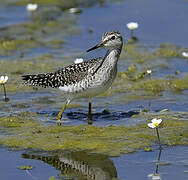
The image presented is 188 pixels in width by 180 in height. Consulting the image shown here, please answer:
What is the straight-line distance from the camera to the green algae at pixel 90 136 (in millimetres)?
8836

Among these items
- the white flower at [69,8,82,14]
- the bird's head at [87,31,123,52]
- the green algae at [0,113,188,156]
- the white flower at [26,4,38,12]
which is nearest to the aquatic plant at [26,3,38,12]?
the white flower at [26,4,38,12]

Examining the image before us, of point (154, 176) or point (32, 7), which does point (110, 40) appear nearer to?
point (154, 176)

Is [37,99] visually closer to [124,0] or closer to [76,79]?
[76,79]

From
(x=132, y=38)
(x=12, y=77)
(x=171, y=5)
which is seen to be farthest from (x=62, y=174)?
(x=171, y=5)

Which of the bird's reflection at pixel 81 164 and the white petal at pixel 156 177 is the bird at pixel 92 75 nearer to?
the bird's reflection at pixel 81 164

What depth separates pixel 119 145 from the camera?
8.86 metres

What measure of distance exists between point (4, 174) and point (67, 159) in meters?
1.02

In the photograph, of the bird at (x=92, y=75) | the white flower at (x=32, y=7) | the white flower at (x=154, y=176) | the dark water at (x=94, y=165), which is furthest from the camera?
the white flower at (x=32, y=7)

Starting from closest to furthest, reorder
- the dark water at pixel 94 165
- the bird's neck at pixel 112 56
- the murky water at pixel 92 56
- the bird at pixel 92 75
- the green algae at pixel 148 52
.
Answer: the dark water at pixel 94 165 → the murky water at pixel 92 56 → the bird at pixel 92 75 → the bird's neck at pixel 112 56 → the green algae at pixel 148 52

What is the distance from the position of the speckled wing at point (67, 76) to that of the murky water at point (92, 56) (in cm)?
59

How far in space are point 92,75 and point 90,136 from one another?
1228mm

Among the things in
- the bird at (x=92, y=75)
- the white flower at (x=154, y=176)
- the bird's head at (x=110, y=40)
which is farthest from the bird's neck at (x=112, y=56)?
the white flower at (x=154, y=176)

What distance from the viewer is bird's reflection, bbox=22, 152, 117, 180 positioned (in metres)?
7.90

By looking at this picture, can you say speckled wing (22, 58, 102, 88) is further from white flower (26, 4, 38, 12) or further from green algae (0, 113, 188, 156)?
white flower (26, 4, 38, 12)
